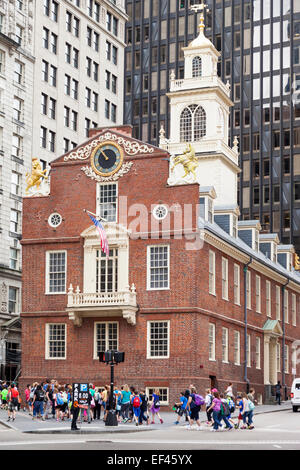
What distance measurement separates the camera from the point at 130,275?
47594mm

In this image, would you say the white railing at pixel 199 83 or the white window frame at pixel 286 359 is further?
the white window frame at pixel 286 359

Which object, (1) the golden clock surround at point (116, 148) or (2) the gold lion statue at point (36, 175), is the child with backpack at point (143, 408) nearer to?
(1) the golden clock surround at point (116, 148)

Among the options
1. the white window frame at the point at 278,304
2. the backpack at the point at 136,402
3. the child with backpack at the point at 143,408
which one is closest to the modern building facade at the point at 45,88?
the white window frame at the point at 278,304

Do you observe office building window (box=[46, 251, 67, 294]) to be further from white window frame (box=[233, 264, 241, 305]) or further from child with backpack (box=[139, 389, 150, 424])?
child with backpack (box=[139, 389, 150, 424])

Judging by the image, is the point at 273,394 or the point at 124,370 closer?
the point at 124,370

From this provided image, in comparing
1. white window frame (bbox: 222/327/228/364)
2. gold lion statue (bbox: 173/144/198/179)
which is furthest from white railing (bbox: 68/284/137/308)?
white window frame (bbox: 222/327/228/364)

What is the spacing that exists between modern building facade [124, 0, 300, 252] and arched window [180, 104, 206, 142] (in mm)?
46812

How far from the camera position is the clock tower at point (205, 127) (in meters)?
60.5

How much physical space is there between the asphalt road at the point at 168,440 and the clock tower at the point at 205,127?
27409 millimetres

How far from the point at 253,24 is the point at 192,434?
87.9m

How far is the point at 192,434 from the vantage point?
102 feet
